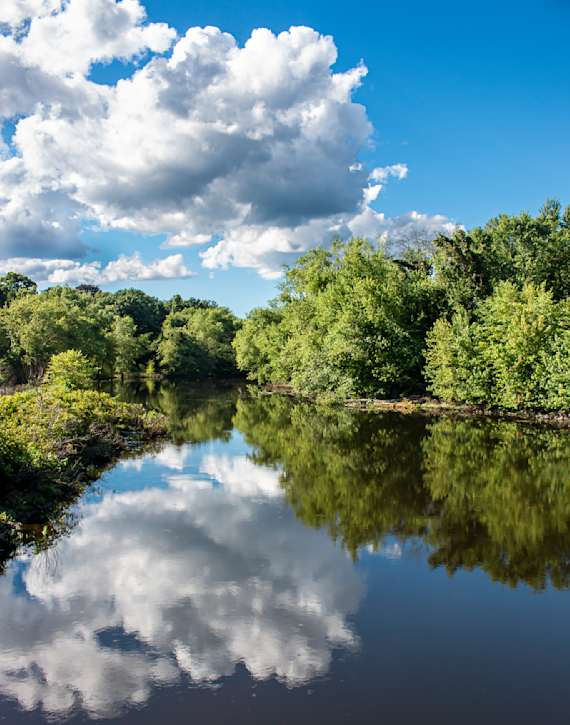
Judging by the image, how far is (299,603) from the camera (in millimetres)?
6934

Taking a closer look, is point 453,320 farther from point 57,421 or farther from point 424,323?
point 57,421

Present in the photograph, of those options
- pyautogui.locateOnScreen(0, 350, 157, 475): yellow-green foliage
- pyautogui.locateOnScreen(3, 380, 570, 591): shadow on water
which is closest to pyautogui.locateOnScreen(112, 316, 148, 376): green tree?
pyautogui.locateOnScreen(3, 380, 570, 591): shadow on water

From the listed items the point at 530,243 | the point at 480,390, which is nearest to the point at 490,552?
the point at 480,390

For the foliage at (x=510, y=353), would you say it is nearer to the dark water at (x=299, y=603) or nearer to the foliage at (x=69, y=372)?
the dark water at (x=299, y=603)

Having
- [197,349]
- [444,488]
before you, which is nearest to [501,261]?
[444,488]

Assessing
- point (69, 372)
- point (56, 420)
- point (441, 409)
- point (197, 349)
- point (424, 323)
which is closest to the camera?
point (56, 420)

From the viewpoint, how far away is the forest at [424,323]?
24875 mm

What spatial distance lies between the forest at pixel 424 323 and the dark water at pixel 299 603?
42.0 ft

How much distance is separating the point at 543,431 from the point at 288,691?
1981cm

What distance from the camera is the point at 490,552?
862cm

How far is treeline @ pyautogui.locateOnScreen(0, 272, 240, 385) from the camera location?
3909 cm

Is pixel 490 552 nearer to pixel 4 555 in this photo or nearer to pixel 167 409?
pixel 4 555

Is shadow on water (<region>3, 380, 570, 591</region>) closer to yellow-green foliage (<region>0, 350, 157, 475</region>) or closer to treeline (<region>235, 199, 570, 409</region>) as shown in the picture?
yellow-green foliage (<region>0, 350, 157, 475</region>)

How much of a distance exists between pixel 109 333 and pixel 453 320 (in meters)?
42.8
